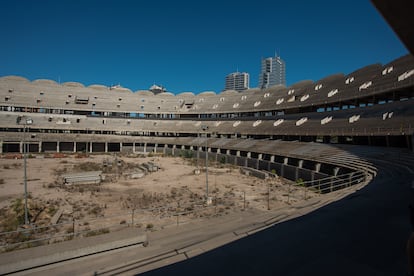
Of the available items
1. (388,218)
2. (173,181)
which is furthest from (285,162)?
(388,218)

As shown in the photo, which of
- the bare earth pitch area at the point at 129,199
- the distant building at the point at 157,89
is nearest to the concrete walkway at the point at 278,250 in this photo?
the bare earth pitch area at the point at 129,199

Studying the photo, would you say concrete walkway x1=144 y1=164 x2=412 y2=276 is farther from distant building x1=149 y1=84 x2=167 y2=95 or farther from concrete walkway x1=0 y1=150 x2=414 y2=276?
distant building x1=149 y1=84 x2=167 y2=95

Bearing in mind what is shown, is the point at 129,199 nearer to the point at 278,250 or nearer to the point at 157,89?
the point at 278,250

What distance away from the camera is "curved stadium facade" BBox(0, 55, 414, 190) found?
89.5ft

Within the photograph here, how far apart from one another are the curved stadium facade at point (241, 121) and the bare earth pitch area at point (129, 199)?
16.7ft

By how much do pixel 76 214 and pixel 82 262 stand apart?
34.1 ft

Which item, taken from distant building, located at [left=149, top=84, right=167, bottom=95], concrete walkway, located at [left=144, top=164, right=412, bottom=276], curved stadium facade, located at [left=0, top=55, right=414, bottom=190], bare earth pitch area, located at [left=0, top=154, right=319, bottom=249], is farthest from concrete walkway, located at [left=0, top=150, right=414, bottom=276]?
distant building, located at [left=149, top=84, right=167, bottom=95]

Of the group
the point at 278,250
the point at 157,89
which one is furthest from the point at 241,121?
the point at 157,89

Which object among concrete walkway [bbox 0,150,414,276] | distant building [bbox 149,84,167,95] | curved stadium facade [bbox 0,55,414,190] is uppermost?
distant building [bbox 149,84,167,95]

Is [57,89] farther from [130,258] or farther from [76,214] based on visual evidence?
[130,258]

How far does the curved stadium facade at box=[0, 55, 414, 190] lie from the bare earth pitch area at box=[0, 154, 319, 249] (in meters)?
5.10

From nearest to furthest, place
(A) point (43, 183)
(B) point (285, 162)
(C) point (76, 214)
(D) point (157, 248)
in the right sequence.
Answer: (D) point (157, 248)
(C) point (76, 214)
(A) point (43, 183)
(B) point (285, 162)

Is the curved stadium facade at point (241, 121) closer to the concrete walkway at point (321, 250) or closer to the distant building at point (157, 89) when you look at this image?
the concrete walkway at point (321, 250)

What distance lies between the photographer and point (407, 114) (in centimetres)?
2458
